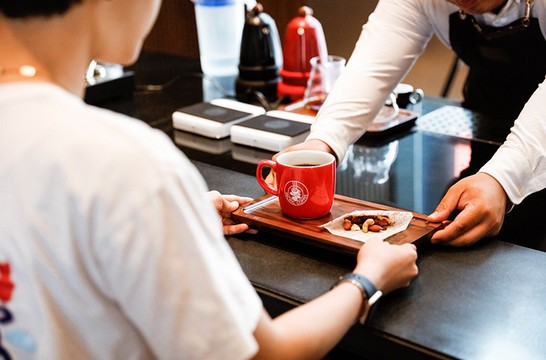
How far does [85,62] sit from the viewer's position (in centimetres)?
78

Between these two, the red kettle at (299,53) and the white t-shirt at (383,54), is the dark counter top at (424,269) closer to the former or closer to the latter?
the white t-shirt at (383,54)

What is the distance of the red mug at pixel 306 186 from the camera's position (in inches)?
47.3

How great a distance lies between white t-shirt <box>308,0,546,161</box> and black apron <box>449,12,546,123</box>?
41 mm

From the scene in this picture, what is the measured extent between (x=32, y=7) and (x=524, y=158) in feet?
3.09

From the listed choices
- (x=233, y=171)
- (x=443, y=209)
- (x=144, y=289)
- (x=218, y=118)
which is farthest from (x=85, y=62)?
(x=218, y=118)

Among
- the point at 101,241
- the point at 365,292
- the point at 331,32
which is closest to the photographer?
the point at 101,241

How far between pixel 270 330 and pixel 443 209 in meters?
0.55

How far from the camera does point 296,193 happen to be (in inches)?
47.7

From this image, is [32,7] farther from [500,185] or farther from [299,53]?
[299,53]

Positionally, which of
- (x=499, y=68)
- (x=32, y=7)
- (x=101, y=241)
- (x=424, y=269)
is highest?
(x=32, y=7)

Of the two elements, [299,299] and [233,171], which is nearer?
[299,299]

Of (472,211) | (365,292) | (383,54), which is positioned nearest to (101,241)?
(365,292)

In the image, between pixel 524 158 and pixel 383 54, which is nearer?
pixel 524 158

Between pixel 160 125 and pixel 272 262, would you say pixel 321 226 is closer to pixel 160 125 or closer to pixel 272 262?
pixel 272 262
